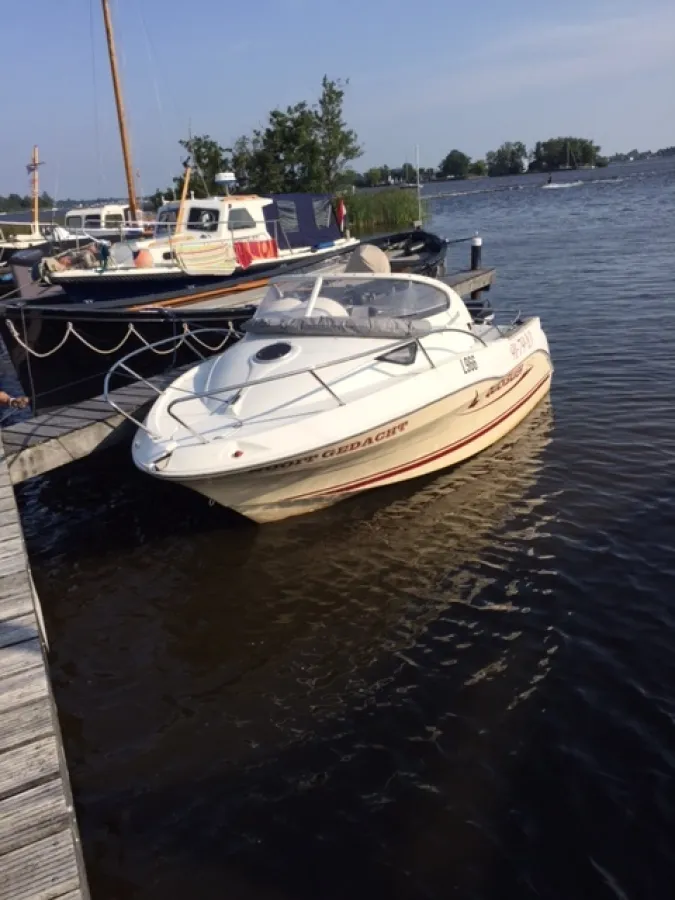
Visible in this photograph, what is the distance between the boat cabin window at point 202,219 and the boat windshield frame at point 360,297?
8139 millimetres

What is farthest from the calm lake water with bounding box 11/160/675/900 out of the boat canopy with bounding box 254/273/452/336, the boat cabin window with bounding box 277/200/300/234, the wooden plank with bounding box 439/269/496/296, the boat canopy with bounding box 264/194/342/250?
the boat cabin window with bounding box 277/200/300/234

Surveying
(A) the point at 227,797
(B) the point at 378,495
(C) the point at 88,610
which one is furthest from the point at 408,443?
(A) the point at 227,797

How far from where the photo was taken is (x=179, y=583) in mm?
6504

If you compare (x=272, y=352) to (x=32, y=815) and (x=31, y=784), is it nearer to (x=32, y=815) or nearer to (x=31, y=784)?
(x=31, y=784)

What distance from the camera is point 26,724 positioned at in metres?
3.40

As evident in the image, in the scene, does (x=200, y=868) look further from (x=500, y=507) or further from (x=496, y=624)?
(x=500, y=507)

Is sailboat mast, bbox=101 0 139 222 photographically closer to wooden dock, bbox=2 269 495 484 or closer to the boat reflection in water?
wooden dock, bbox=2 269 495 484

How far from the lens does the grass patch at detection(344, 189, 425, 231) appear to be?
36219 mm

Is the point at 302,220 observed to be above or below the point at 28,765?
above

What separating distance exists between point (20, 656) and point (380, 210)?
35503 mm

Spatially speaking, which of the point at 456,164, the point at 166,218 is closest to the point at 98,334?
the point at 166,218

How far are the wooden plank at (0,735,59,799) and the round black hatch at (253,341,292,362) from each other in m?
4.79

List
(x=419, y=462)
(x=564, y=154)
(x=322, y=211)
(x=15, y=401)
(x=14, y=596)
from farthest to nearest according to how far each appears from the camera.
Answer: (x=564, y=154) < (x=322, y=211) < (x=419, y=462) < (x=15, y=401) < (x=14, y=596)

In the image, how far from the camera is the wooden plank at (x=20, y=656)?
12.6 ft
